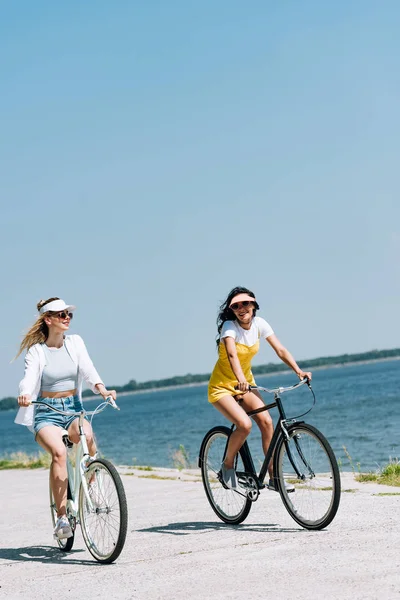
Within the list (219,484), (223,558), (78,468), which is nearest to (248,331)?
(219,484)

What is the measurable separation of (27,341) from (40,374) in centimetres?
34

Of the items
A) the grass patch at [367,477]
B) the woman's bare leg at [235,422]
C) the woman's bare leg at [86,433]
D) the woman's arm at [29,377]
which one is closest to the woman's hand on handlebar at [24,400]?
the woman's arm at [29,377]

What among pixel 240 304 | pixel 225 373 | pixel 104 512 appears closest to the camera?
pixel 104 512

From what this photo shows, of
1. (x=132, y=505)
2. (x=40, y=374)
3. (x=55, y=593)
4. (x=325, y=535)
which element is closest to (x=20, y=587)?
(x=55, y=593)

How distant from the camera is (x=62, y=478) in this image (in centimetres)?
731

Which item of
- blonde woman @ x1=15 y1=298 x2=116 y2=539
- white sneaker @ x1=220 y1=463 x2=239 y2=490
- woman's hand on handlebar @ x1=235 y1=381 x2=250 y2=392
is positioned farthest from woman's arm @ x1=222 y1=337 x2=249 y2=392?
blonde woman @ x1=15 y1=298 x2=116 y2=539

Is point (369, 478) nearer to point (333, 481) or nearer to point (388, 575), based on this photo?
point (333, 481)

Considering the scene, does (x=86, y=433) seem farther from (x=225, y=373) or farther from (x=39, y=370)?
(x=225, y=373)

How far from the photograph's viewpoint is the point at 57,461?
7277mm

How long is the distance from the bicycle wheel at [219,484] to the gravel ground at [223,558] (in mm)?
133

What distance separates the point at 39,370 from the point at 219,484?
2.20 m

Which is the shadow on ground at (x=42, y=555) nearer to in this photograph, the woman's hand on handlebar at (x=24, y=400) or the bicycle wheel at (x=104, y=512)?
the bicycle wheel at (x=104, y=512)

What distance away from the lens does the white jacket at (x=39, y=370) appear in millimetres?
7312

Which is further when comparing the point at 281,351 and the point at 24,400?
the point at 281,351
